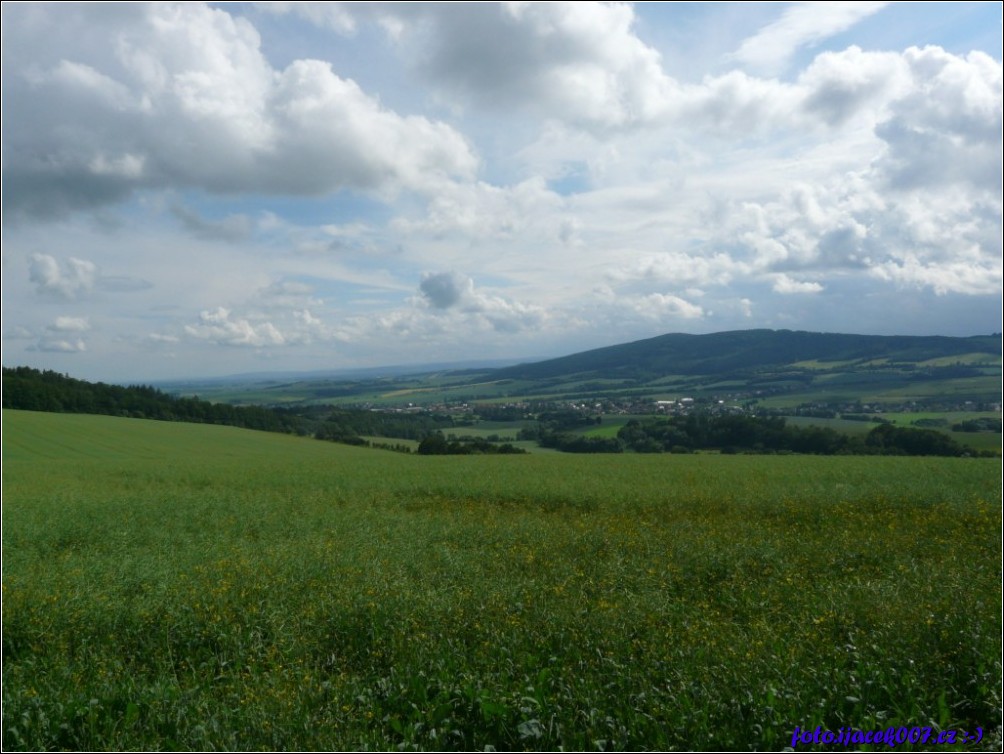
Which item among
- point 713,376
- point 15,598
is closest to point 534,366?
point 713,376

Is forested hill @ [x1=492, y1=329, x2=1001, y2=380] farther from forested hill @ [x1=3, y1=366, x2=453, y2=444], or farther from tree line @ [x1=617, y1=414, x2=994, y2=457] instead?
forested hill @ [x1=3, y1=366, x2=453, y2=444]

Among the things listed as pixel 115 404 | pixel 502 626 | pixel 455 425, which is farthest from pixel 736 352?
pixel 502 626

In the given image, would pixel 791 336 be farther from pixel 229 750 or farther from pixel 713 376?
pixel 229 750

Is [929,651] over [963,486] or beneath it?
over

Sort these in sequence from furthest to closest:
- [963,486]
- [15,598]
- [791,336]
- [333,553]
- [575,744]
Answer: [791,336]
[963,486]
[333,553]
[15,598]
[575,744]

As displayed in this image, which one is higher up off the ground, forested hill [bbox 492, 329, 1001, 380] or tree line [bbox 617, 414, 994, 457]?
forested hill [bbox 492, 329, 1001, 380]

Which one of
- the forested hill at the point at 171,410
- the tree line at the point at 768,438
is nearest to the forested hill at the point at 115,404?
the forested hill at the point at 171,410

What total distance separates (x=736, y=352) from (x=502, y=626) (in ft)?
475

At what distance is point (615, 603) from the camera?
8117 mm

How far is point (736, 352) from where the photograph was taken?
465 ft

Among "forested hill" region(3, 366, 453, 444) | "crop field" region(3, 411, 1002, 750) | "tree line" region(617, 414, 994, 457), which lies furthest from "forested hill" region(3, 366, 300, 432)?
"crop field" region(3, 411, 1002, 750)

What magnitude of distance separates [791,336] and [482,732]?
15197cm

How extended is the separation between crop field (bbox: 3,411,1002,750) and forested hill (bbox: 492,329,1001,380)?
95.4 m

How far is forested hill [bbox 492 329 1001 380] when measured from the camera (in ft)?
332
